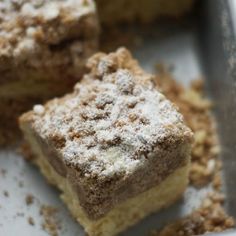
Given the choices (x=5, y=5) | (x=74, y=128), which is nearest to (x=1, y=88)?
(x=5, y=5)

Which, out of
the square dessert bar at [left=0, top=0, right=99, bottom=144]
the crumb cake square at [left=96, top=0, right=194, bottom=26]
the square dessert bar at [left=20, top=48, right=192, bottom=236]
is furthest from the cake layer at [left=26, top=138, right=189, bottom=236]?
the crumb cake square at [left=96, top=0, right=194, bottom=26]

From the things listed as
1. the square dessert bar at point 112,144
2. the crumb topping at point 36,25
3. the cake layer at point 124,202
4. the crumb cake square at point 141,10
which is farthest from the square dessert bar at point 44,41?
the crumb cake square at point 141,10

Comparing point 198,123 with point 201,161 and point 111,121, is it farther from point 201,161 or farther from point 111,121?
point 111,121

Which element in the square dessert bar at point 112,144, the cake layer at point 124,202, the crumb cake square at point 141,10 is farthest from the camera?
the crumb cake square at point 141,10

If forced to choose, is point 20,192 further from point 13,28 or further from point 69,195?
point 13,28

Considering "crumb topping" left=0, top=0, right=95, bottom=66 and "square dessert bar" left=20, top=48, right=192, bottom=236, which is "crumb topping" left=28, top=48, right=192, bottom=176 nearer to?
"square dessert bar" left=20, top=48, right=192, bottom=236

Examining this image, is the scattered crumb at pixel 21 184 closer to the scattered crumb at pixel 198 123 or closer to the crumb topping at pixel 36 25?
the crumb topping at pixel 36 25
